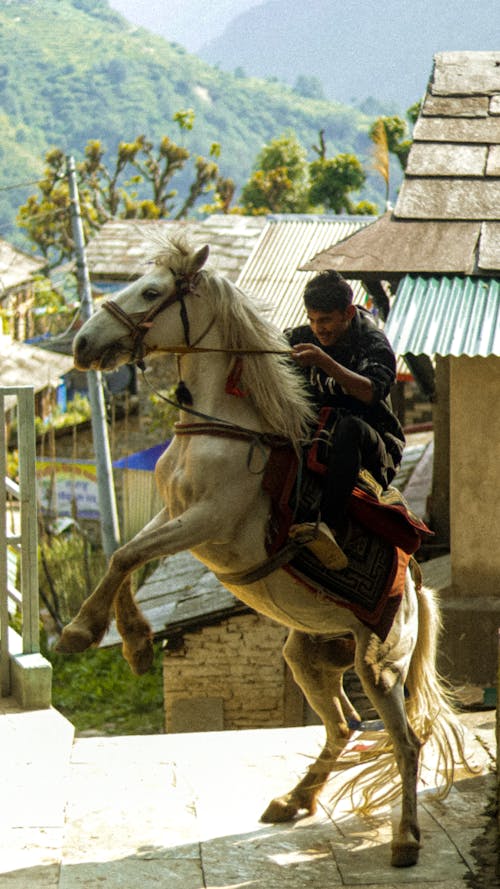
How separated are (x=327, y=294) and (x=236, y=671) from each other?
21.6 feet

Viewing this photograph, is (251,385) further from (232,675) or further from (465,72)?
(232,675)

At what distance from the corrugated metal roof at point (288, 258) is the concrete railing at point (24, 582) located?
14.0 m

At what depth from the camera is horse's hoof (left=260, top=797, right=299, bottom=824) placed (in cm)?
561

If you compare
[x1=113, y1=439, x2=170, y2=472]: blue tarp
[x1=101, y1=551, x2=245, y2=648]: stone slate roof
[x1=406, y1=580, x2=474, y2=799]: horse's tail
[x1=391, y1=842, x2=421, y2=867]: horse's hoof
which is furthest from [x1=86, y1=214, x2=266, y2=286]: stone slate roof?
[x1=391, y1=842, x2=421, y2=867]: horse's hoof

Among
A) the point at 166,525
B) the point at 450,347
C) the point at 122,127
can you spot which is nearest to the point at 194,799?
the point at 166,525

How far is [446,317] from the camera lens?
8.13 meters

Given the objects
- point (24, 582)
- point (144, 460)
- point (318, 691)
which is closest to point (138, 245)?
point (144, 460)

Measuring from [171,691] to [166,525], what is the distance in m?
6.58

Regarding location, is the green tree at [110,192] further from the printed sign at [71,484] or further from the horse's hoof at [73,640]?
the horse's hoof at [73,640]

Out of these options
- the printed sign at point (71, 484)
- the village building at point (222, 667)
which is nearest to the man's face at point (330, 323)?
the village building at point (222, 667)

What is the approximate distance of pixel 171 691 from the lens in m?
11.2

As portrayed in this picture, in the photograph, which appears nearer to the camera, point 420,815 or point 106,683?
point 420,815

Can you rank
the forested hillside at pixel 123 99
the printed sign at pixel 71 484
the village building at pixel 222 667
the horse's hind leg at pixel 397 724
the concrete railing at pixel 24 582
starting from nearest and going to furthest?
the horse's hind leg at pixel 397 724 → the concrete railing at pixel 24 582 → the village building at pixel 222 667 → the printed sign at pixel 71 484 → the forested hillside at pixel 123 99

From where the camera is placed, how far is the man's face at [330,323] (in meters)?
5.09
